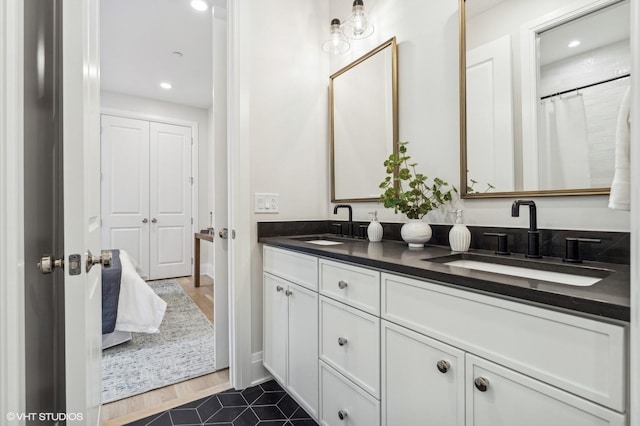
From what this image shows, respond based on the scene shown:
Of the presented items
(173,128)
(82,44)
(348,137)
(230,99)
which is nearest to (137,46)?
(173,128)

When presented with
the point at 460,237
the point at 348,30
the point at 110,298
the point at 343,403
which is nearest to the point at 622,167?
the point at 460,237

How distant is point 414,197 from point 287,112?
102 cm

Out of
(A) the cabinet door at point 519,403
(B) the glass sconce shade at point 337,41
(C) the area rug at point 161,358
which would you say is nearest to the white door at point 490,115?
(A) the cabinet door at point 519,403

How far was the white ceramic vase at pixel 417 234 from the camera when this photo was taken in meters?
1.41

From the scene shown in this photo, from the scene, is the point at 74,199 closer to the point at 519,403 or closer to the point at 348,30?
the point at 519,403

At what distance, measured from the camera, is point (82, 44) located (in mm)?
861

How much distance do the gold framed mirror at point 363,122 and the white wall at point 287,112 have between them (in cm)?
12

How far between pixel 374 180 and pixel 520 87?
861 mm

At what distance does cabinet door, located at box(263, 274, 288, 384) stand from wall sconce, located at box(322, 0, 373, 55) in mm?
1540

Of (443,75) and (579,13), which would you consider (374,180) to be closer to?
(443,75)

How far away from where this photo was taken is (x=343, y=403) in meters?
1.24

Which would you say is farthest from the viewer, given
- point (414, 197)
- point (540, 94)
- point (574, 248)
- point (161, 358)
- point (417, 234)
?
point (161, 358)

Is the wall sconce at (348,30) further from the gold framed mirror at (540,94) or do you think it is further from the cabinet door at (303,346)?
the cabinet door at (303,346)

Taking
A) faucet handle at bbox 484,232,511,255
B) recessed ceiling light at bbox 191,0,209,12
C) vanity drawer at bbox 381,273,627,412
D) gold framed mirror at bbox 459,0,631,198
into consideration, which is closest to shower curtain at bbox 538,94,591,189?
gold framed mirror at bbox 459,0,631,198
